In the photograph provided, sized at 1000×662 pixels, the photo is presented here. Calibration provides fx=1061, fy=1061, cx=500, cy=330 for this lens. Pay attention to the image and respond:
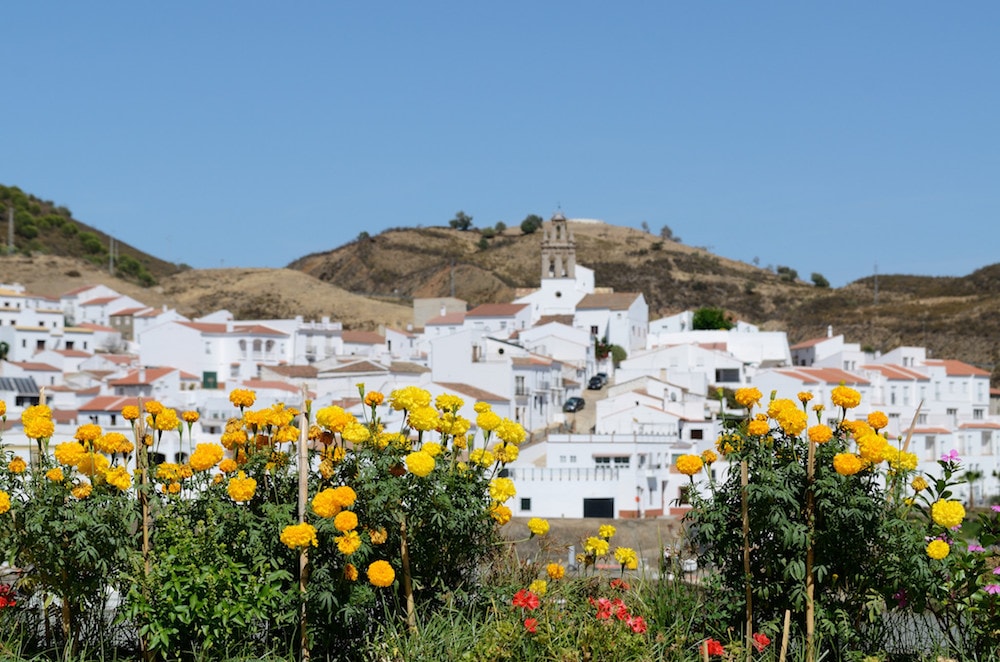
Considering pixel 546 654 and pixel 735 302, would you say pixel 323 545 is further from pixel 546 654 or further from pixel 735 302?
pixel 735 302

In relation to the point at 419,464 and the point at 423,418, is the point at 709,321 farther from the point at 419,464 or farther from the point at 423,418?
the point at 419,464

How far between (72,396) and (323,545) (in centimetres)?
3646

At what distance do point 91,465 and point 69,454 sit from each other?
193mm

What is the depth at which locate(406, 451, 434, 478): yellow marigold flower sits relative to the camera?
5398mm

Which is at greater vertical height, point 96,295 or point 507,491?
point 96,295

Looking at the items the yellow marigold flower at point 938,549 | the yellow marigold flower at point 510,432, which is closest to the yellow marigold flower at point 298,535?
the yellow marigold flower at point 510,432

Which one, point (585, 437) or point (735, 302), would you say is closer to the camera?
point (585, 437)

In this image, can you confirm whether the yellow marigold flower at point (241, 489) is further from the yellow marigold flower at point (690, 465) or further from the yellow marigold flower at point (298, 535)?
the yellow marigold flower at point (690, 465)

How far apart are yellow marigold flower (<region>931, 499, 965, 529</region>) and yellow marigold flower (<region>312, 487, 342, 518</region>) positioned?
3095 mm

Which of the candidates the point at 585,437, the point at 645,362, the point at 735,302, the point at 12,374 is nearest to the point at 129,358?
the point at 12,374

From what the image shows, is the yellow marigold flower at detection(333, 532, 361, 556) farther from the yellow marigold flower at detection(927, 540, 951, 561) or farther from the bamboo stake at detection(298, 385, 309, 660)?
the yellow marigold flower at detection(927, 540, 951, 561)

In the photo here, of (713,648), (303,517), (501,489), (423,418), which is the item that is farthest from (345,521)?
(713,648)

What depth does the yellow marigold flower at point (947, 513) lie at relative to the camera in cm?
548

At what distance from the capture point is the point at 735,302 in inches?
3708
